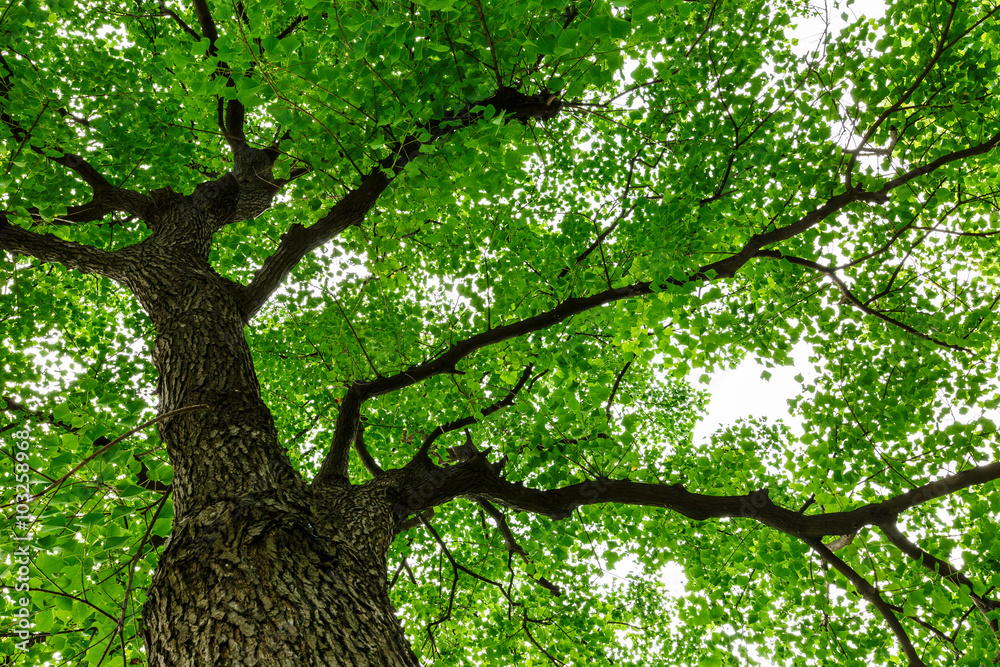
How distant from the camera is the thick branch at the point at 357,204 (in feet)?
12.6

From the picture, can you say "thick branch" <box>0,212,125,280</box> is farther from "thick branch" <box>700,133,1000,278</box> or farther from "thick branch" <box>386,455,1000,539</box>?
"thick branch" <box>700,133,1000,278</box>

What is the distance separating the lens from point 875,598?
3.83m

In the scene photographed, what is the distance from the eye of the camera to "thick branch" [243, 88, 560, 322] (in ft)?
12.6

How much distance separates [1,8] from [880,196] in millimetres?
7660

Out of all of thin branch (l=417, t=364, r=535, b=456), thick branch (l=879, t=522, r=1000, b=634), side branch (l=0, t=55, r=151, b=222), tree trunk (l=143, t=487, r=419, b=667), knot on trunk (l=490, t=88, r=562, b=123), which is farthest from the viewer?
side branch (l=0, t=55, r=151, b=222)

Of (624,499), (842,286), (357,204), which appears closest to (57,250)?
(357,204)

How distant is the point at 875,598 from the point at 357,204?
5021 millimetres

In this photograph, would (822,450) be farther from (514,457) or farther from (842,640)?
(514,457)

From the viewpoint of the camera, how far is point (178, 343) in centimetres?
388

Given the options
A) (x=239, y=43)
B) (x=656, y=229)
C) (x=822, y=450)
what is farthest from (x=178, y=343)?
(x=822, y=450)

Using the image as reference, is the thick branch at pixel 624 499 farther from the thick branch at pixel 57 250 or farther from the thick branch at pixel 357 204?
the thick branch at pixel 57 250

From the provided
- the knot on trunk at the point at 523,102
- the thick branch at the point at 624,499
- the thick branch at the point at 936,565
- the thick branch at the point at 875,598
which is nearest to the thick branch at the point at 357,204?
the knot on trunk at the point at 523,102

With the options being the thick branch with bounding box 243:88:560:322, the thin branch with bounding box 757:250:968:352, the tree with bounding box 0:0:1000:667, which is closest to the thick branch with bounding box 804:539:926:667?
the tree with bounding box 0:0:1000:667

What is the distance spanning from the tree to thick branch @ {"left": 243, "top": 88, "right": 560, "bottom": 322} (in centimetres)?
4
